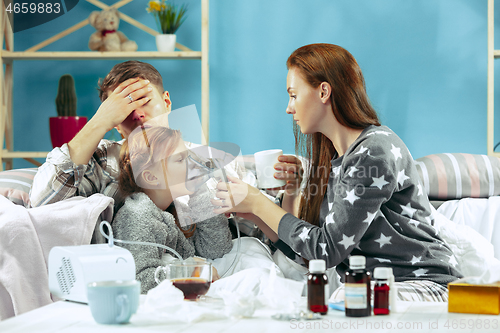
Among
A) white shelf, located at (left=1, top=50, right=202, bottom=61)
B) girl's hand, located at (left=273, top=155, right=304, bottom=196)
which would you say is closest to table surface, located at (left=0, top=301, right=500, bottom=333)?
girl's hand, located at (left=273, top=155, right=304, bottom=196)

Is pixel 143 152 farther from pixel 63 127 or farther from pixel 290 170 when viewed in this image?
pixel 63 127

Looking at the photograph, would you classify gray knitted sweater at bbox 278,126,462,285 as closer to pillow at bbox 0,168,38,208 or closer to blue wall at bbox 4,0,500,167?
pillow at bbox 0,168,38,208

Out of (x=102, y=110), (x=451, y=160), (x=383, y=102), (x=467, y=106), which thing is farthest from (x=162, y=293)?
(x=467, y=106)

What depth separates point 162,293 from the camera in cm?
79

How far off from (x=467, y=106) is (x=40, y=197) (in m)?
1.91

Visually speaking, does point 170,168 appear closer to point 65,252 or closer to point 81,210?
point 81,210

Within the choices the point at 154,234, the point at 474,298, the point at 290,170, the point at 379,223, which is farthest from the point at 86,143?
the point at 474,298

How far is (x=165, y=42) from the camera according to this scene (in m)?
2.26

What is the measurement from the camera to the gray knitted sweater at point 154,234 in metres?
1.17

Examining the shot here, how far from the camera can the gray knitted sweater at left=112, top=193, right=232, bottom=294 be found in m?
1.17

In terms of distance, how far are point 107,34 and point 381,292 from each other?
1923mm

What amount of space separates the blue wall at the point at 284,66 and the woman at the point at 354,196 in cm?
105

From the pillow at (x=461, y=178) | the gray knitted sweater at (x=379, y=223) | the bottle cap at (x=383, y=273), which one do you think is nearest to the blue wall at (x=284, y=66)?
the pillow at (x=461, y=178)

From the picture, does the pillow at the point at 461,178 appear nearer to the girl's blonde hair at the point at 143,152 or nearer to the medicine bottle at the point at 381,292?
the girl's blonde hair at the point at 143,152
